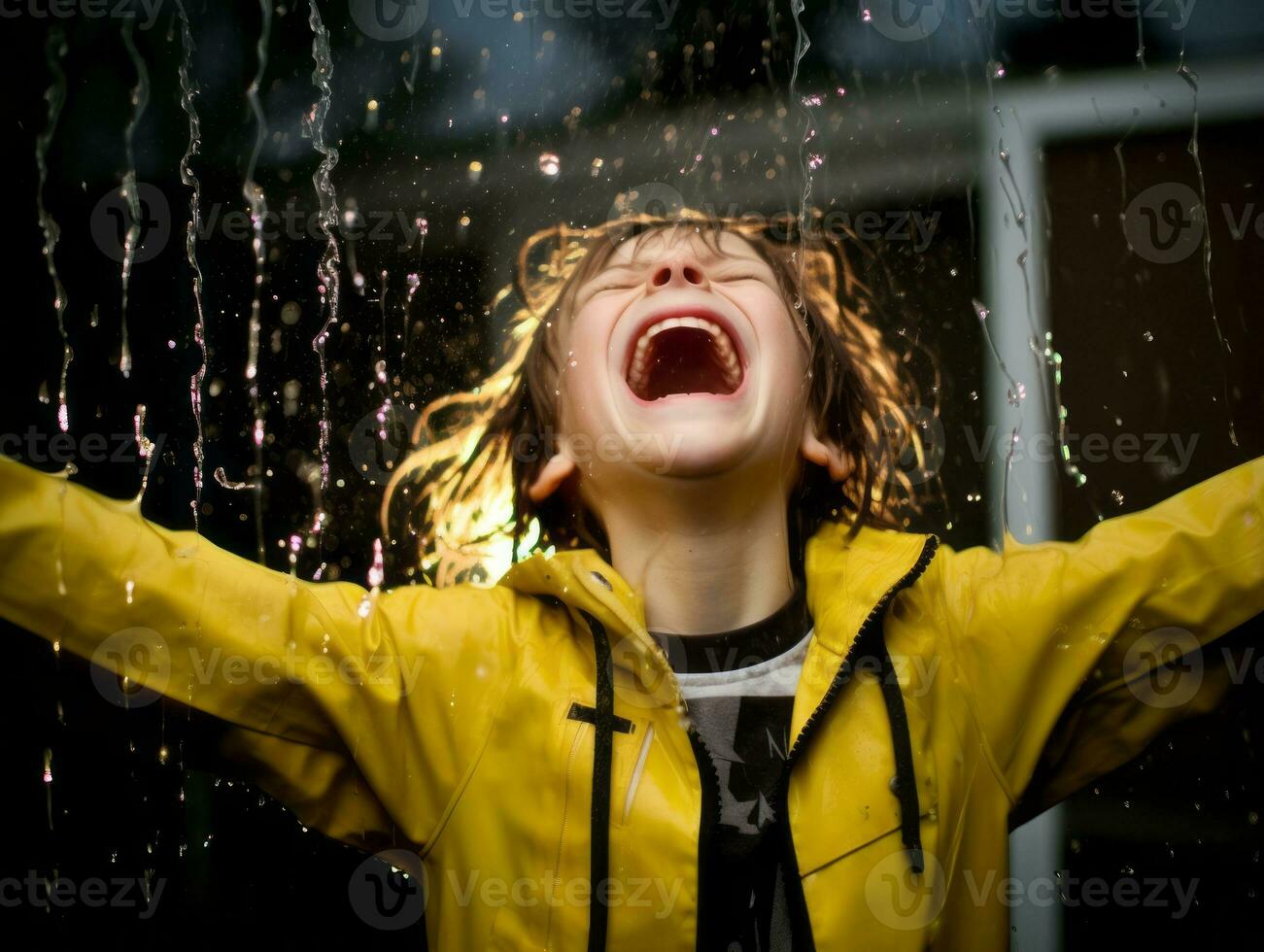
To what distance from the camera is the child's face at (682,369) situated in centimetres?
114

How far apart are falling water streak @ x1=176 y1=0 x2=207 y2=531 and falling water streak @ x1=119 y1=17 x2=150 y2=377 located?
0.07m

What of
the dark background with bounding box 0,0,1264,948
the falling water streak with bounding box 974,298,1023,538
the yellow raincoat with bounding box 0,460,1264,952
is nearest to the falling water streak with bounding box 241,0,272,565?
the dark background with bounding box 0,0,1264,948

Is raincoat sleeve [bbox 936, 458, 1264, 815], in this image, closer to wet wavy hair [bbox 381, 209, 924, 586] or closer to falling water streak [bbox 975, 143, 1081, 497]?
wet wavy hair [bbox 381, 209, 924, 586]

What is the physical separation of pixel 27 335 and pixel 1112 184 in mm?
1891

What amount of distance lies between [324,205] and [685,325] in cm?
92

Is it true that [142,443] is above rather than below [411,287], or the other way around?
below

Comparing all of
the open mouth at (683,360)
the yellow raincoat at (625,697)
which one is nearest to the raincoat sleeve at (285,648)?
the yellow raincoat at (625,697)

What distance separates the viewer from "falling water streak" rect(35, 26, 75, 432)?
57.5 inches

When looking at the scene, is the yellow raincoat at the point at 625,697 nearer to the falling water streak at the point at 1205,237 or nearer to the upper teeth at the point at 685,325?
the upper teeth at the point at 685,325

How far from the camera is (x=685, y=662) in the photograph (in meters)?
1.15

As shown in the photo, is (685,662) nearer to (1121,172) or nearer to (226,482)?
(226,482)

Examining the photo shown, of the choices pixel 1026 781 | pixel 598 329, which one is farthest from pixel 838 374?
pixel 1026 781

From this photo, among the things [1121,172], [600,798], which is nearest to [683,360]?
[600,798]

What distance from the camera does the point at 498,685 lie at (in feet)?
3.61
